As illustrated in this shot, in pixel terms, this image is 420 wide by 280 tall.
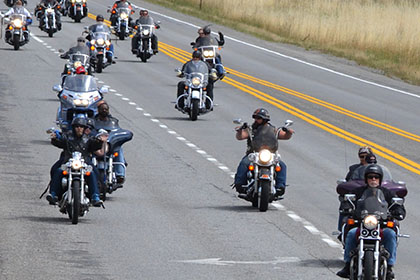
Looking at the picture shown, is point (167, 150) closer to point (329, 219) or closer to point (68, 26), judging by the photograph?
point (329, 219)

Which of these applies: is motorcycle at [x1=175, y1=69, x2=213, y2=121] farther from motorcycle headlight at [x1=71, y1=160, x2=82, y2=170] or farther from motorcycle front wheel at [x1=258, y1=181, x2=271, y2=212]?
motorcycle headlight at [x1=71, y1=160, x2=82, y2=170]

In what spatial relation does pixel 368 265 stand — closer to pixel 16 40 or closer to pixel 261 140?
pixel 261 140

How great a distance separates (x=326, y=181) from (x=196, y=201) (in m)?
3.77

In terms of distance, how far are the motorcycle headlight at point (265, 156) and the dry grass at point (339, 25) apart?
25.5m

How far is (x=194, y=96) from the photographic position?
1236 inches

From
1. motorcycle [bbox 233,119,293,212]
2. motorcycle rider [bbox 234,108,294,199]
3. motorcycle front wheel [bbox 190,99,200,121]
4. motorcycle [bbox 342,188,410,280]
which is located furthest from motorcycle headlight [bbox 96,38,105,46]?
motorcycle [bbox 342,188,410,280]

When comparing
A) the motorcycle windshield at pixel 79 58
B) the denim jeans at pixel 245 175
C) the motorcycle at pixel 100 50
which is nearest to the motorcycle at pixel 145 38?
the motorcycle at pixel 100 50

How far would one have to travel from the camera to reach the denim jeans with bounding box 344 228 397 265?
1280cm

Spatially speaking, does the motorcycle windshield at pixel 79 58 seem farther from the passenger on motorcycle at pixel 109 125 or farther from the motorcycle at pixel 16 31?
the passenger on motorcycle at pixel 109 125

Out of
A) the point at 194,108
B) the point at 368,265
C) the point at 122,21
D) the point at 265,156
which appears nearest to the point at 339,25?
the point at 122,21

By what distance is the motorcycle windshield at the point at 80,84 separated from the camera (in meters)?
25.3

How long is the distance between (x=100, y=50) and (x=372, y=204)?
2968cm

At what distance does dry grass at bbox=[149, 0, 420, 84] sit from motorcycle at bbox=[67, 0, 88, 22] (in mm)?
6206

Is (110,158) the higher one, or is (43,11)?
(110,158)
